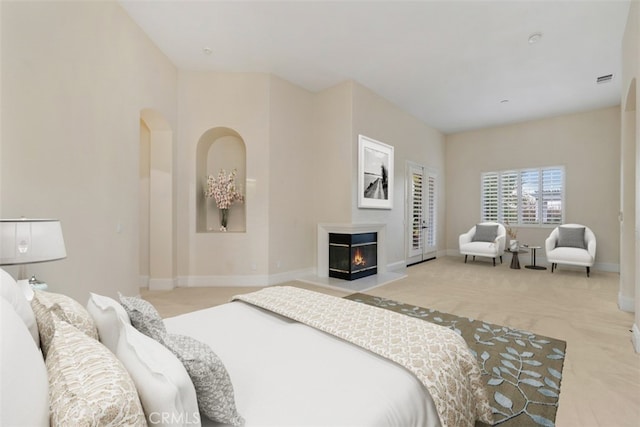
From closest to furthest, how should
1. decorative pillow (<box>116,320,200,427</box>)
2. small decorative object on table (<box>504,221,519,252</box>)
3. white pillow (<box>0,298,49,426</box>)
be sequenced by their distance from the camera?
white pillow (<box>0,298,49,426</box>) < decorative pillow (<box>116,320,200,427</box>) < small decorative object on table (<box>504,221,519,252</box>)

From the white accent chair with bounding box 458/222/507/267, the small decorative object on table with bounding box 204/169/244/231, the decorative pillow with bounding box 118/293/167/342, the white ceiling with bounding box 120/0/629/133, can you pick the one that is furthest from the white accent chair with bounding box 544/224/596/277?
the decorative pillow with bounding box 118/293/167/342

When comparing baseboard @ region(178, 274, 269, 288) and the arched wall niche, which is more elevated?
the arched wall niche

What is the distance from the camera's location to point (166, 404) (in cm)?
68

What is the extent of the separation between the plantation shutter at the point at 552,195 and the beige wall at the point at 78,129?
7895 millimetres

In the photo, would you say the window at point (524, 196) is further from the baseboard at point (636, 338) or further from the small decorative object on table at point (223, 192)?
the small decorative object on table at point (223, 192)

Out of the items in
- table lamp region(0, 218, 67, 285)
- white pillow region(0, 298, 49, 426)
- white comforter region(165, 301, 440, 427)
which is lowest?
white comforter region(165, 301, 440, 427)

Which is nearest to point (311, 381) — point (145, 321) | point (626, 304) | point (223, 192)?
point (145, 321)

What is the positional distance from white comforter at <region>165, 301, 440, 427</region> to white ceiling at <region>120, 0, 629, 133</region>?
3.26 m

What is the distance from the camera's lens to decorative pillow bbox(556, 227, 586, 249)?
5406mm

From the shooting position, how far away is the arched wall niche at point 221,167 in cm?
468

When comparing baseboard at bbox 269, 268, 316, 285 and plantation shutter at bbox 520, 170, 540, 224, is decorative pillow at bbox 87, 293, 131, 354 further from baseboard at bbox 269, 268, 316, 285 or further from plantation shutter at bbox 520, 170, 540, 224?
plantation shutter at bbox 520, 170, 540, 224

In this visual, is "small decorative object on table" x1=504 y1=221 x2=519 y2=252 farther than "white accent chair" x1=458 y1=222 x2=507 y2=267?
No

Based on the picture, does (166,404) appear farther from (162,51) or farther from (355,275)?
(162,51)

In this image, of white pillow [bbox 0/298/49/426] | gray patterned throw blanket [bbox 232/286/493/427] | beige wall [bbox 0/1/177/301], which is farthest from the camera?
beige wall [bbox 0/1/177/301]
